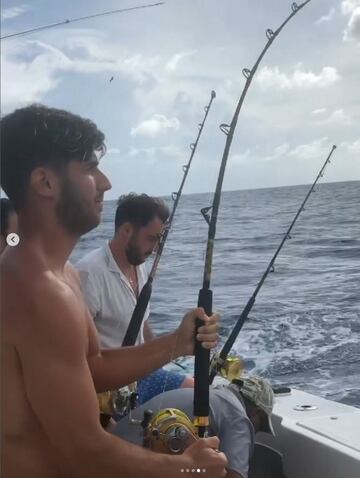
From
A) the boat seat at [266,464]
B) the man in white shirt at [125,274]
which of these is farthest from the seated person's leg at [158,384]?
the boat seat at [266,464]

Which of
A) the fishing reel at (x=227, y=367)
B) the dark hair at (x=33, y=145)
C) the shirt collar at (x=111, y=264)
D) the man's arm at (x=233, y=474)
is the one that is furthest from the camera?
the shirt collar at (x=111, y=264)

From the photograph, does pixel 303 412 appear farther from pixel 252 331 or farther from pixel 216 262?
pixel 216 262

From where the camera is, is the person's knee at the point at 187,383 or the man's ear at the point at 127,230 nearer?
the person's knee at the point at 187,383

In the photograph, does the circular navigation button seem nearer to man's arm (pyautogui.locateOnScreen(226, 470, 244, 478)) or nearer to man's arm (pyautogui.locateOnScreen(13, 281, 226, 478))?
man's arm (pyautogui.locateOnScreen(13, 281, 226, 478))

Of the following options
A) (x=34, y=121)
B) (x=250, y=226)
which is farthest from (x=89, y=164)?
(x=250, y=226)

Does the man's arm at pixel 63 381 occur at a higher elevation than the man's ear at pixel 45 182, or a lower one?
lower

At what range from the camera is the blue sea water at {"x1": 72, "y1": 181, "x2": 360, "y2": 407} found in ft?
17.0

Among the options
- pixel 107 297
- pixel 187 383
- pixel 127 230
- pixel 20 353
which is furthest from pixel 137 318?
pixel 20 353

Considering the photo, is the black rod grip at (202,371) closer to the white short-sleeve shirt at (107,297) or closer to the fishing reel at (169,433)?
the fishing reel at (169,433)

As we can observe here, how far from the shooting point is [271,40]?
1.99 m

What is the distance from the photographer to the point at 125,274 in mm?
2771

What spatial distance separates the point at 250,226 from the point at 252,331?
7.68 meters

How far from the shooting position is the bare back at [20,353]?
3.91 feet

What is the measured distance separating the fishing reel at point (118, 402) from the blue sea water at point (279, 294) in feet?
2.24
